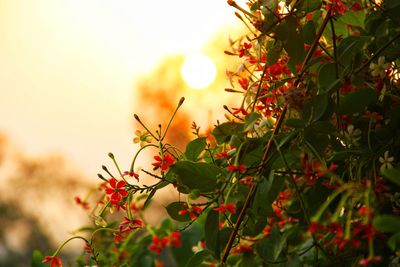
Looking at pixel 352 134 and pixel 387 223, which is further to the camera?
pixel 352 134

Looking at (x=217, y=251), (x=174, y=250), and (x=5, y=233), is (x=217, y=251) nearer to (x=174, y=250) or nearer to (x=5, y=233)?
(x=174, y=250)

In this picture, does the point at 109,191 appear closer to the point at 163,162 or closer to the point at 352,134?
the point at 163,162

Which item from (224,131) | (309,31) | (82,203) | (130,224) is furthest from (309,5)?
(82,203)

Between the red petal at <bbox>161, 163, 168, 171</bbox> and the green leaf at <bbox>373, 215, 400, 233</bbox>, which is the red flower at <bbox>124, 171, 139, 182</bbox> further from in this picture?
the green leaf at <bbox>373, 215, 400, 233</bbox>

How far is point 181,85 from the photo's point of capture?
7.01 ft

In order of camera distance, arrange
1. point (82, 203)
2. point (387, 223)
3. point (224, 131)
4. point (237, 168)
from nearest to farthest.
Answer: point (387, 223), point (237, 168), point (224, 131), point (82, 203)

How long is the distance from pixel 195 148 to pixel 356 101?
0.48 ft

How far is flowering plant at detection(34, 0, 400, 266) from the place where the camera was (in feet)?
1.73

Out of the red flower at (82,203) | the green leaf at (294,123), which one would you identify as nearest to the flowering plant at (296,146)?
the green leaf at (294,123)

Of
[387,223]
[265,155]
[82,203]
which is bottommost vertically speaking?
[387,223]

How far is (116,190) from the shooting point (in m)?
0.56

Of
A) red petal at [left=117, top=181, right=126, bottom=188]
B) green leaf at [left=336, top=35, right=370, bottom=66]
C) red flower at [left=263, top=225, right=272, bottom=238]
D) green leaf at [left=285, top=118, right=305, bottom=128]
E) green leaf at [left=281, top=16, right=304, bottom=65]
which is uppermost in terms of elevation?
green leaf at [left=281, top=16, right=304, bottom=65]

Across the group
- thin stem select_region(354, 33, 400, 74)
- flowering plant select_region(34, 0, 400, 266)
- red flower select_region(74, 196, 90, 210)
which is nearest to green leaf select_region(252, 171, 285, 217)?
flowering plant select_region(34, 0, 400, 266)

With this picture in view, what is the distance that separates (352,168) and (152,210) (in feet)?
6.22
